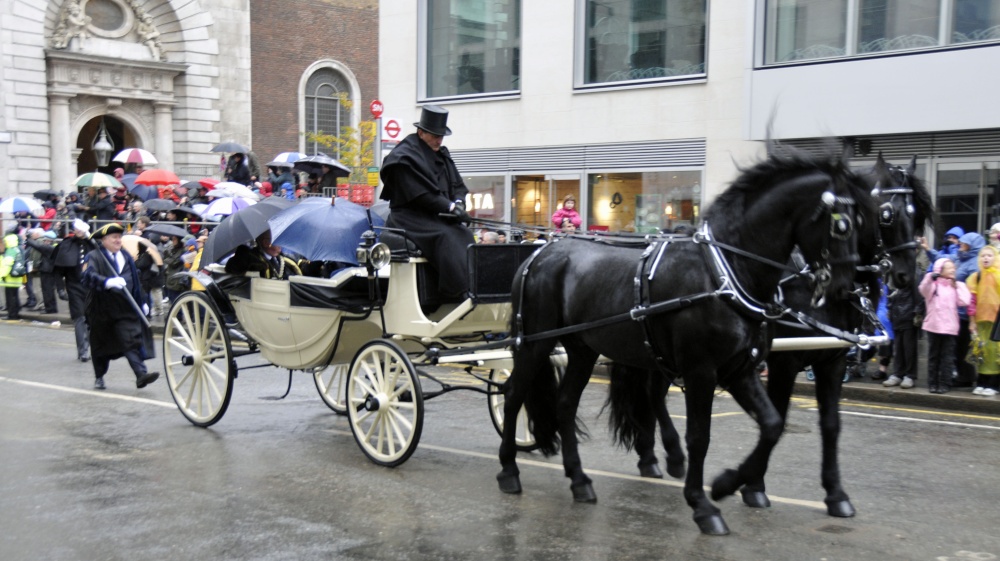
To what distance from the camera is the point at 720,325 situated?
21.0ft

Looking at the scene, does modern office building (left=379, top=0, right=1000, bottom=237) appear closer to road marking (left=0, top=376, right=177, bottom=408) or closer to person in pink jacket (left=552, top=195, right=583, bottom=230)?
person in pink jacket (left=552, top=195, right=583, bottom=230)

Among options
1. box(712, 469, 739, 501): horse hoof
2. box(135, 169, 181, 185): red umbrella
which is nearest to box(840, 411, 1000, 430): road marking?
box(712, 469, 739, 501): horse hoof

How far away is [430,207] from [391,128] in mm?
10928

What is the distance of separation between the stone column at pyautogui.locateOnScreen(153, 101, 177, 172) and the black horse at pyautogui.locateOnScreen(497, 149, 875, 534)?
115 ft

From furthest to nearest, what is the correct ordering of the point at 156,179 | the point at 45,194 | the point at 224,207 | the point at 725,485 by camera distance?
1. the point at 45,194
2. the point at 156,179
3. the point at 224,207
4. the point at 725,485

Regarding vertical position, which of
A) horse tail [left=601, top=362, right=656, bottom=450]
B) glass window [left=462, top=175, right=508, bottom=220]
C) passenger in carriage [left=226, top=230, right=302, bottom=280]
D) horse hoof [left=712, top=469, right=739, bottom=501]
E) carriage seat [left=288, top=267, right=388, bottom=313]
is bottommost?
horse hoof [left=712, top=469, right=739, bottom=501]

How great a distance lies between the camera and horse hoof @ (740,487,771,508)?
277 inches

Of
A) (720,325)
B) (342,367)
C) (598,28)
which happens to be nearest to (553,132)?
(598,28)

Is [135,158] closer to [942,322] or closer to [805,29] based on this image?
[805,29]

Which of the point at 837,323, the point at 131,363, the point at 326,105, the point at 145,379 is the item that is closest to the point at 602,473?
the point at 837,323

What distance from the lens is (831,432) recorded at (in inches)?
275

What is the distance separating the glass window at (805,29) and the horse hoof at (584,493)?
1284 cm

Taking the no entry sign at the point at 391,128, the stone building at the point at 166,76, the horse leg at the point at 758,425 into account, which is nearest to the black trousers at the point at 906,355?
the horse leg at the point at 758,425

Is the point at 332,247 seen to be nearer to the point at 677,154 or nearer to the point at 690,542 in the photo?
the point at 690,542
